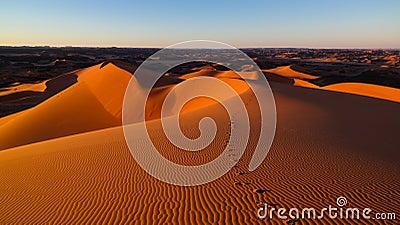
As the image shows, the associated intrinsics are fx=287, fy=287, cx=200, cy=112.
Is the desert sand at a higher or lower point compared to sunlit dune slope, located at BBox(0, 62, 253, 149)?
higher

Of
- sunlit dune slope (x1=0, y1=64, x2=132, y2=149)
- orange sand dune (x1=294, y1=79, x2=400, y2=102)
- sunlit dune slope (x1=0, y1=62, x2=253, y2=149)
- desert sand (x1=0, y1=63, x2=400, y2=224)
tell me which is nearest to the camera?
desert sand (x1=0, y1=63, x2=400, y2=224)

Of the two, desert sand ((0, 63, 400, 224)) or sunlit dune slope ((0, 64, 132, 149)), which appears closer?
desert sand ((0, 63, 400, 224))

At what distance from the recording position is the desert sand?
5.82m

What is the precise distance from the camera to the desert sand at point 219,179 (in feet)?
19.1

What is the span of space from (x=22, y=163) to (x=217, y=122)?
7.58 meters

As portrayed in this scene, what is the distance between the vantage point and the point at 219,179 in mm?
7367

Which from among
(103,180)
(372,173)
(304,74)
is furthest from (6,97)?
(304,74)

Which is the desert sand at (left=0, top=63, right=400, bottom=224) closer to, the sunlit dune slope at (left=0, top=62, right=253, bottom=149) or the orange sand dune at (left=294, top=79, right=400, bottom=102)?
the sunlit dune slope at (left=0, top=62, right=253, bottom=149)

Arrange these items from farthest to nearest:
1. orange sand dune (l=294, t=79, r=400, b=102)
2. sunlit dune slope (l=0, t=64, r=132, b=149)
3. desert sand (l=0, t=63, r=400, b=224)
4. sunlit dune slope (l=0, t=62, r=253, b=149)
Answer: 1. orange sand dune (l=294, t=79, r=400, b=102)
2. sunlit dune slope (l=0, t=62, r=253, b=149)
3. sunlit dune slope (l=0, t=64, r=132, b=149)
4. desert sand (l=0, t=63, r=400, b=224)

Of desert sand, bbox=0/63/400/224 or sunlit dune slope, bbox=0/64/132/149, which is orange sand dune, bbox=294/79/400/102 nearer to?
desert sand, bbox=0/63/400/224

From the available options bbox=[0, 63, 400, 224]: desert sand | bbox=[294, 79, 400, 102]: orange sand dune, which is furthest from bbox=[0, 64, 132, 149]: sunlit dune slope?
bbox=[294, 79, 400, 102]: orange sand dune

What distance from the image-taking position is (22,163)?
31.0 ft

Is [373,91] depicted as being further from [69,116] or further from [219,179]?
[69,116]

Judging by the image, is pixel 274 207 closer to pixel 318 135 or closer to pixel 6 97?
pixel 318 135
